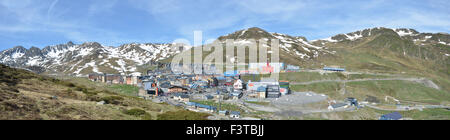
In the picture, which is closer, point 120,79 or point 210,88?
point 210,88

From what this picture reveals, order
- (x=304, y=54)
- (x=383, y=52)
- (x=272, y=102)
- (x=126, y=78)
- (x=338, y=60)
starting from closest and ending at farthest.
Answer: (x=272, y=102)
(x=126, y=78)
(x=338, y=60)
(x=304, y=54)
(x=383, y=52)

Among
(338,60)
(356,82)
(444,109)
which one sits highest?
(338,60)

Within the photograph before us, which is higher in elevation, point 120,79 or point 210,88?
point 120,79

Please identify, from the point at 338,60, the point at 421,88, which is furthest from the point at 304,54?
the point at 421,88

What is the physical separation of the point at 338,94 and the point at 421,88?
2854 centimetres

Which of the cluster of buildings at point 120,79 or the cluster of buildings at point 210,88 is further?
the cluster of buildings at point 120,79

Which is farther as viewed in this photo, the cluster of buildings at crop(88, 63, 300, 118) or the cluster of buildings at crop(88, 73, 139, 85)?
the cluster of buildings at crop(88, 73, 139, 85)

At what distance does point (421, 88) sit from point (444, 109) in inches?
791
